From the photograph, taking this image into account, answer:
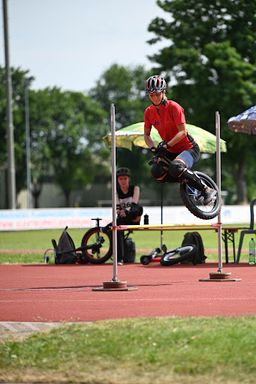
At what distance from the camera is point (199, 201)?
1638 cm

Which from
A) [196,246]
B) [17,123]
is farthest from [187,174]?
[17,123]

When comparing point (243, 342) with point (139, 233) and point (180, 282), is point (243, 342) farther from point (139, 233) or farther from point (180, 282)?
point (139, 233)

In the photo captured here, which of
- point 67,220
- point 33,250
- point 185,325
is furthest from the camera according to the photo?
point 67,220

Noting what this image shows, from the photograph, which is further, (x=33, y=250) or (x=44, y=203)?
(x=44, y=203)

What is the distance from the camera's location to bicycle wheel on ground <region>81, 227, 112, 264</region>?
2230 centimetres

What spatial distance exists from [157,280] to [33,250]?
11.9 m

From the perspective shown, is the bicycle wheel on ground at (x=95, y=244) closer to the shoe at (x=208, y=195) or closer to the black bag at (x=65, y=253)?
the black bag at (x=65, y=253)

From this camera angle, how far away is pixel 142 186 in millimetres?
131250

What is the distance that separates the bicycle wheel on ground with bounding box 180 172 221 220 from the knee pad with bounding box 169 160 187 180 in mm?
470

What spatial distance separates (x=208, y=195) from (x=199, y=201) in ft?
0.51

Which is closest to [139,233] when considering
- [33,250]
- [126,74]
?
[33,250]

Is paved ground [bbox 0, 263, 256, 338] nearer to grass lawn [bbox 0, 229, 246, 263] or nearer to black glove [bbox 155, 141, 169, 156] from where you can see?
black glove [bbox 155, 141, 169, 156]

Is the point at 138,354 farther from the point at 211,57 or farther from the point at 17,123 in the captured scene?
the point at 17,123

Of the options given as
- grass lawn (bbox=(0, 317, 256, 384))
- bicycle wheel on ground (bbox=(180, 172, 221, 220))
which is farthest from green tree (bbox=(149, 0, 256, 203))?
grass lawn (bbox=(0, 317, 256, 384))
